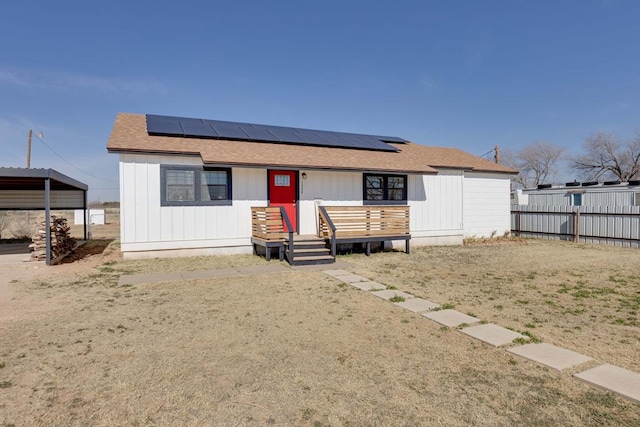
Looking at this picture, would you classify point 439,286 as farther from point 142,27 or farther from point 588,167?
point 588,167

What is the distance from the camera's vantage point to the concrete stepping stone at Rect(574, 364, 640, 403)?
275 centimetres

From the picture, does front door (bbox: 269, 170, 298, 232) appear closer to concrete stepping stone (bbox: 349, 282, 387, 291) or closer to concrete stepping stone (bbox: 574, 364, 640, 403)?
concrete stepping stone (bbox: 349, 282, 387, 291)

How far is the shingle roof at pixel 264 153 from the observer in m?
9.82

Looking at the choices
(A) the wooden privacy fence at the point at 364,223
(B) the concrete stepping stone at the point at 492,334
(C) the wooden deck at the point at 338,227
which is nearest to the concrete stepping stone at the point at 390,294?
(B) the concrete stepping stone at the point at 492,334

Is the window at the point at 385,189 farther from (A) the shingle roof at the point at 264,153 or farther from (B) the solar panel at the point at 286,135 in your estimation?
(B) the solar panel at the point at 286,135

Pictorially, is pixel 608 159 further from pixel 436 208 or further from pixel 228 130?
pixel 228 130

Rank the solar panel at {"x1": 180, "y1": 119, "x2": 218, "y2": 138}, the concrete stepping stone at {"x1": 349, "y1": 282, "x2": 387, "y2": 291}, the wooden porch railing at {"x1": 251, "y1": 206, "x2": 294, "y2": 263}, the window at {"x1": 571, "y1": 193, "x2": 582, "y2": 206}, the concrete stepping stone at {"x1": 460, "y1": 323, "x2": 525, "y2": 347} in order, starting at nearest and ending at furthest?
1. the concrete stepping stone at {"x1": 460, "y1": 323, "x2": 525, "y2": 347}
2. the concrete stepping stone at {"x1": 349, "y1": 282, "x2": 387, "y2": 291}
3. the wooden porch railing at {"x1": 251, "y1": 206, "x2": 294, "y2": 263}
4. the solar panel at {"x1": 180, "y1": 119, "x2": 218, "y2": 138}
5. the window at {"x1": 571, "y1": 193, "x2": 582, "y2": 206}

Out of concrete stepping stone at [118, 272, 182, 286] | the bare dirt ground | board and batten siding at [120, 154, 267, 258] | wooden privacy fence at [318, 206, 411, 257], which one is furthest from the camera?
wooden privacy fence at [318, 206, 411, 257]

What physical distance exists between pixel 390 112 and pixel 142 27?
16.0m

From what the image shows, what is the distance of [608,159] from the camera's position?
37688 mm

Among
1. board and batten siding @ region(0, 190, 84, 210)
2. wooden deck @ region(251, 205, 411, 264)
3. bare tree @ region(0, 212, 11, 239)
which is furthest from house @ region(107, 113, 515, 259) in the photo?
bare tree @ region(0, 212, 11, 239)

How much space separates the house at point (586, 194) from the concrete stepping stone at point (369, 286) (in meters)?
15.1

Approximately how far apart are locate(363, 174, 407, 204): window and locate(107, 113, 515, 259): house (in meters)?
0.04

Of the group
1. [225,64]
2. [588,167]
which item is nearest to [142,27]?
[225,64]
